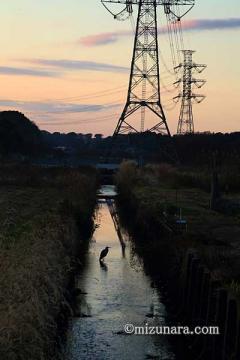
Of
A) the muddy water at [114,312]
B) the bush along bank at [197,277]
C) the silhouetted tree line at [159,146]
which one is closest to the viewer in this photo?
the bush along bank at [197,277]

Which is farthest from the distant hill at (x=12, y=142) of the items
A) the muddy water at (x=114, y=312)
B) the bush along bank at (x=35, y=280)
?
the muddy water at (x=114, y=312)

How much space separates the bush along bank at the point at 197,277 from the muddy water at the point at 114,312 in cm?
45

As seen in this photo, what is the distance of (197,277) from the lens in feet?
44.5

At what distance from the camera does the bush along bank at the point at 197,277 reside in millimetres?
10961

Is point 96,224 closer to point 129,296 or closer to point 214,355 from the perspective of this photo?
point 129,296

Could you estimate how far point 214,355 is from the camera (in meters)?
11.3

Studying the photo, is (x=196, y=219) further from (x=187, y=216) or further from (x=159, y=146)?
(x=159, y=146)

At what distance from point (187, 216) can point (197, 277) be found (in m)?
12.0

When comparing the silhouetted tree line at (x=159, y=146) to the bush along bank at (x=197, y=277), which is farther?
the silhouetted tree line at (x=159, y=146)

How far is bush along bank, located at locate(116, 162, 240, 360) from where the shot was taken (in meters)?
11.0

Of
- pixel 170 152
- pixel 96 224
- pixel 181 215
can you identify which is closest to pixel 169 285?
pixel 181 215

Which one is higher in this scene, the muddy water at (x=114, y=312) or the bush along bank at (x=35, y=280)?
the bush along bank at (x=35, y=280)

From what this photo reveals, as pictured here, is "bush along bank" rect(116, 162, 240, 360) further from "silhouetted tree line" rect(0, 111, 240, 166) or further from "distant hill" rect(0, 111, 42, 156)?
"distant hill" rect(0, 111, 42, 156)

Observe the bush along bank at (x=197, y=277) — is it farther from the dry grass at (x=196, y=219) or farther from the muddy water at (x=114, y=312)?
the muddy water at (x=114, y=312)
